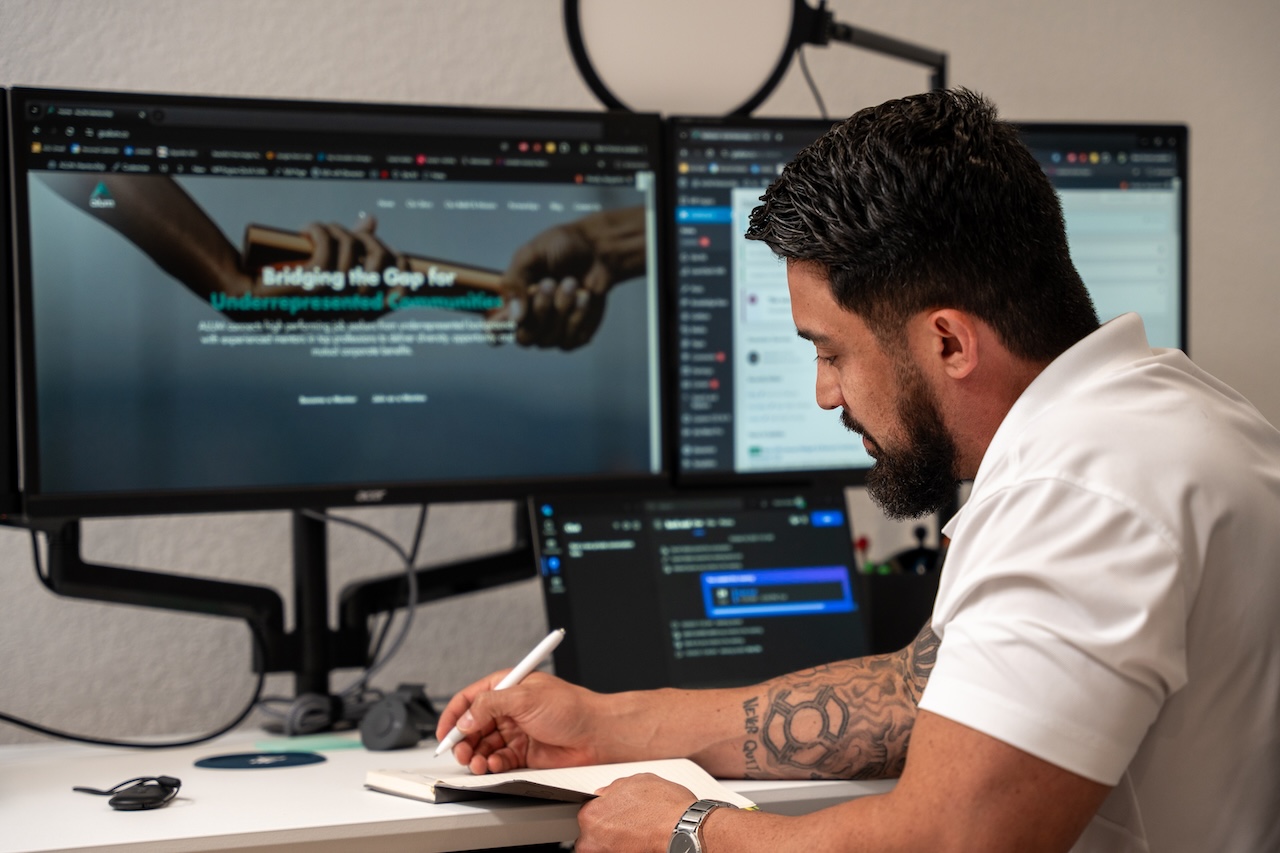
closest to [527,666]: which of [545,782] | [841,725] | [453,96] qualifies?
[545,782]

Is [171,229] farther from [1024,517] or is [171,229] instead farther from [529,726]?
[1024,517]

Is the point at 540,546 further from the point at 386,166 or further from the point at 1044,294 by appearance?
the point at 1044,294

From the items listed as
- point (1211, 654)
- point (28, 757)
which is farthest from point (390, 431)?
point (1211, 654)

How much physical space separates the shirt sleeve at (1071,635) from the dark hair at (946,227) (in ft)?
0.57

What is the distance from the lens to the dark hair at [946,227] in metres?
0.83

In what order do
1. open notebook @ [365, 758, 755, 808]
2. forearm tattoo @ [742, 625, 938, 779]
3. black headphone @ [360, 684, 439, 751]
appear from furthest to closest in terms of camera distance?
black headphone @ [360, 684, 439, 751]
forearm tattoo @ [742, 625, 938, 779]
open notebook @ [365, 758, 755, 808]

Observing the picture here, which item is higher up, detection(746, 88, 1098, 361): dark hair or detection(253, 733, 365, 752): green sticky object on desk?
detection(746, 88, 1098, 361): dark hair

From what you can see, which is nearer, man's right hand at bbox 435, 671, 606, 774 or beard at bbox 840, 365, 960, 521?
beard at bbox 840, 365, 960, 521

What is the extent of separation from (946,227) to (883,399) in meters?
0.14

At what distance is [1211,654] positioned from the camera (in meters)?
0.74

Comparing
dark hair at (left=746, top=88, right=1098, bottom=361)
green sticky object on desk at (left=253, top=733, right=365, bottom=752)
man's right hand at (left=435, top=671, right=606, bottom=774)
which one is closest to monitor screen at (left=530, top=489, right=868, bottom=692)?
man's right hand at (left=435, top=671, right=606, bottom=774)

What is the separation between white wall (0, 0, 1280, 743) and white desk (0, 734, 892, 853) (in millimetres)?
396

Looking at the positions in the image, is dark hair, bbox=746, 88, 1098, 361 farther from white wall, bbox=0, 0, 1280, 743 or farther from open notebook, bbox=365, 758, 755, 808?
white wall, bbox=0, 0, 1280, 743

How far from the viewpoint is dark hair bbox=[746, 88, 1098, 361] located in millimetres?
826
